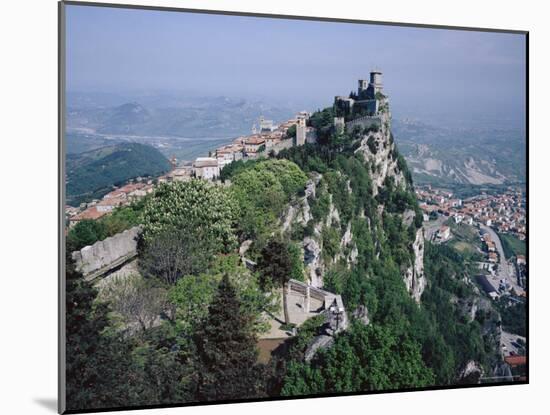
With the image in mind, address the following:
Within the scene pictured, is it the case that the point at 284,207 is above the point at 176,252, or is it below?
above

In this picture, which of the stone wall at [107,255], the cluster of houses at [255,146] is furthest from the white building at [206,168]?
the stone wall at [107,255]

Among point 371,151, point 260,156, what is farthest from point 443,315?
point 260,156

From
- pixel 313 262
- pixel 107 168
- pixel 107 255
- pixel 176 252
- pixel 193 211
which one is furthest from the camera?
pixel 313 262

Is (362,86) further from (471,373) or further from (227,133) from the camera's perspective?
(471,373)

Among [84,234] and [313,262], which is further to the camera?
[313,262]

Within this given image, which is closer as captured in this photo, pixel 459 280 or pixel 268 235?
pixel 268 235

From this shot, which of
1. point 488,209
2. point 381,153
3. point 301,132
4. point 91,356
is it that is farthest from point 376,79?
point 91,356

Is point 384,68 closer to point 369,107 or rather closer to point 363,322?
point 369,107
